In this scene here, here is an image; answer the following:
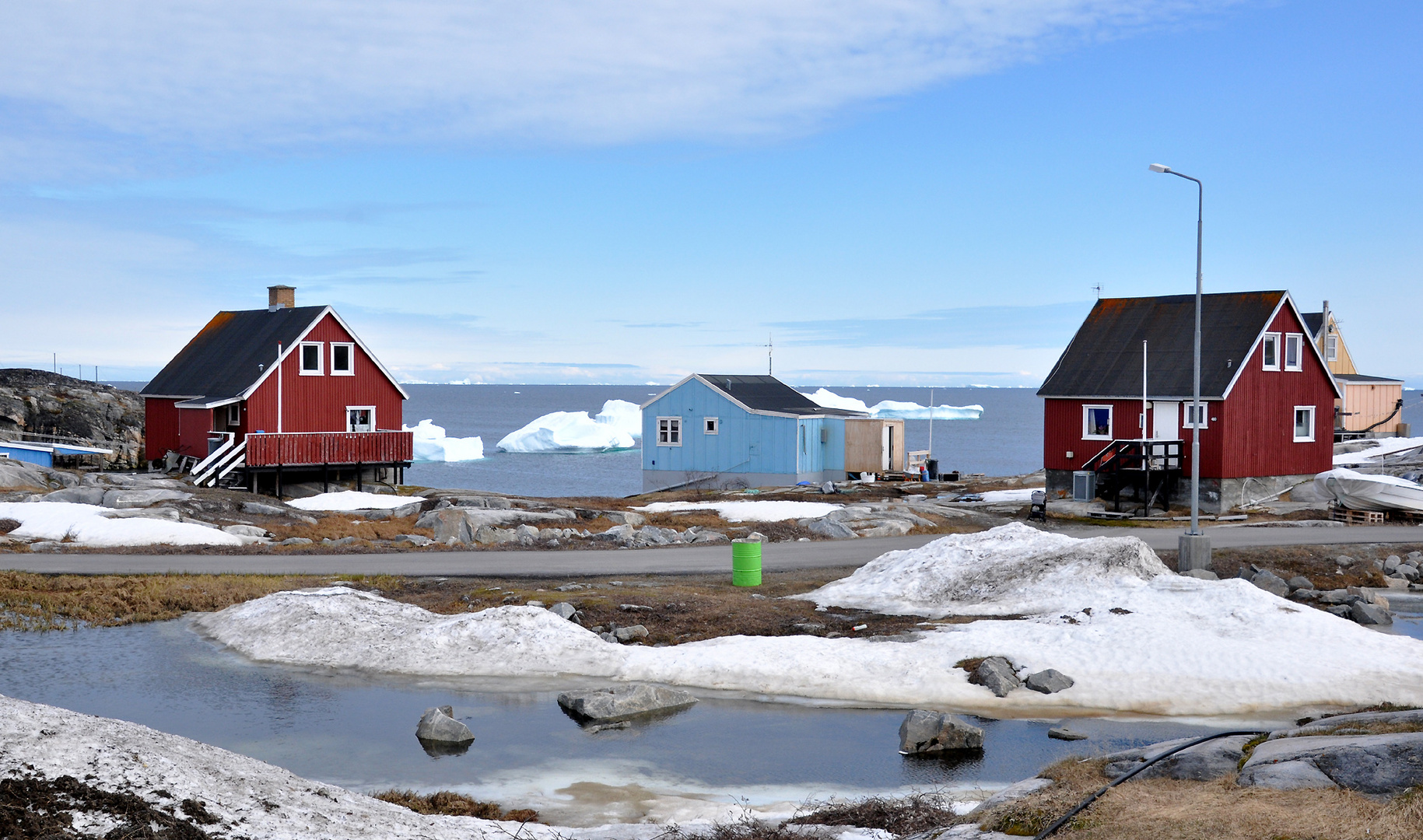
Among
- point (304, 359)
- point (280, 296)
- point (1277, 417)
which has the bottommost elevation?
point (1277, 417)

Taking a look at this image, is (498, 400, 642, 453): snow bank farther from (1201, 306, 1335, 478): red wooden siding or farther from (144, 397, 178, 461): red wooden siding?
(1201, 306, 1335, 478): red wooden siding

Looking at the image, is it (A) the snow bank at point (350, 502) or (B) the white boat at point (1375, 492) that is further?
(A) the snow bank at point (350, 502)

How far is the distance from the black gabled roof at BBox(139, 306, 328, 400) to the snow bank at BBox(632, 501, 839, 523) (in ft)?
55.7


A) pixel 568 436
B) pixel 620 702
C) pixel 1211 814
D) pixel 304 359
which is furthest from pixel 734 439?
pixel 568 436

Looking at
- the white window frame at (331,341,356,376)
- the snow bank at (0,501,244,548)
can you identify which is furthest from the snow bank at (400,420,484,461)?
the snow bank at (0,501,244,548)

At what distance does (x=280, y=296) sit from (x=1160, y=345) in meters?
38.3

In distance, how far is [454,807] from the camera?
10.6m

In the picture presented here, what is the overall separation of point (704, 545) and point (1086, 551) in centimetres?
1128

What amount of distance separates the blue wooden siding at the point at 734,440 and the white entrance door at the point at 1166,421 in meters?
15.9

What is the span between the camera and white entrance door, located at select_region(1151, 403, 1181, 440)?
38.8 metres

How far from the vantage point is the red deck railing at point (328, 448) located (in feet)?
140

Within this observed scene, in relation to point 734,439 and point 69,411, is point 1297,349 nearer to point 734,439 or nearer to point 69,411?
point 734,439

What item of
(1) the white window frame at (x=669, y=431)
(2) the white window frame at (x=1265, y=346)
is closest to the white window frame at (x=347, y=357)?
(1) the white window frame at (x=669, y=431)

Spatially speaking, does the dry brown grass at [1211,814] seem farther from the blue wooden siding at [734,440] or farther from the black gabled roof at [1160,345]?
the blue wooden siding at [734,440]
